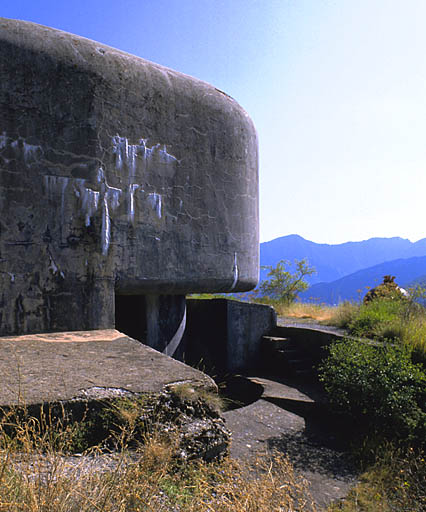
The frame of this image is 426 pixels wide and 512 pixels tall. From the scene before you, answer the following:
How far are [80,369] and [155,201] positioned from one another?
7.19 ft

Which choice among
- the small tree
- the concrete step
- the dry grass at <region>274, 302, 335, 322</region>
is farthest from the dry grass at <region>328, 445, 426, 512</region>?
the small tree

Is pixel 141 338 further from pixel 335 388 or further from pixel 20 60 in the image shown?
pixel 20 60

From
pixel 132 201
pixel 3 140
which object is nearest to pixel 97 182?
pixel 132 201

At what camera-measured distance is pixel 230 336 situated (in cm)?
730

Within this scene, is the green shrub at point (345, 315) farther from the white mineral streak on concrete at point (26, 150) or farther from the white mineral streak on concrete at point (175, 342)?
the white mineral streak on concrete at point (26, 150)

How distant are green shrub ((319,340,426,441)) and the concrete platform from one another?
2.23m

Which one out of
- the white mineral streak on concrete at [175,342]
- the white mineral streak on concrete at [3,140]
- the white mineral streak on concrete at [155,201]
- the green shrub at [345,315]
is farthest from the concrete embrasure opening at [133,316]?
the green shrub at [345,315]

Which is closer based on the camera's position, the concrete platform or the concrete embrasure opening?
the concrete platform

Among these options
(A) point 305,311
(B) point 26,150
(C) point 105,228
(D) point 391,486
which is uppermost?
(B) point 26,150

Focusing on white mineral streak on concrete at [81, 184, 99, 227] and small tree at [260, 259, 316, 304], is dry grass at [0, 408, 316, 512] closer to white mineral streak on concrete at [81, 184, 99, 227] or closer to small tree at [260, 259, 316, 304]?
white mineral streak on concrete at [81, 184, 99, 227]

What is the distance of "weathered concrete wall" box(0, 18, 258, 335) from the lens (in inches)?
148

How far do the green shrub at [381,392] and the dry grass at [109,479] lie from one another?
217 centimetres

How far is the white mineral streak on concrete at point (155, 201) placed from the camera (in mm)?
4480

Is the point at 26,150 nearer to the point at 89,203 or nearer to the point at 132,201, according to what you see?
the point at 89,203
